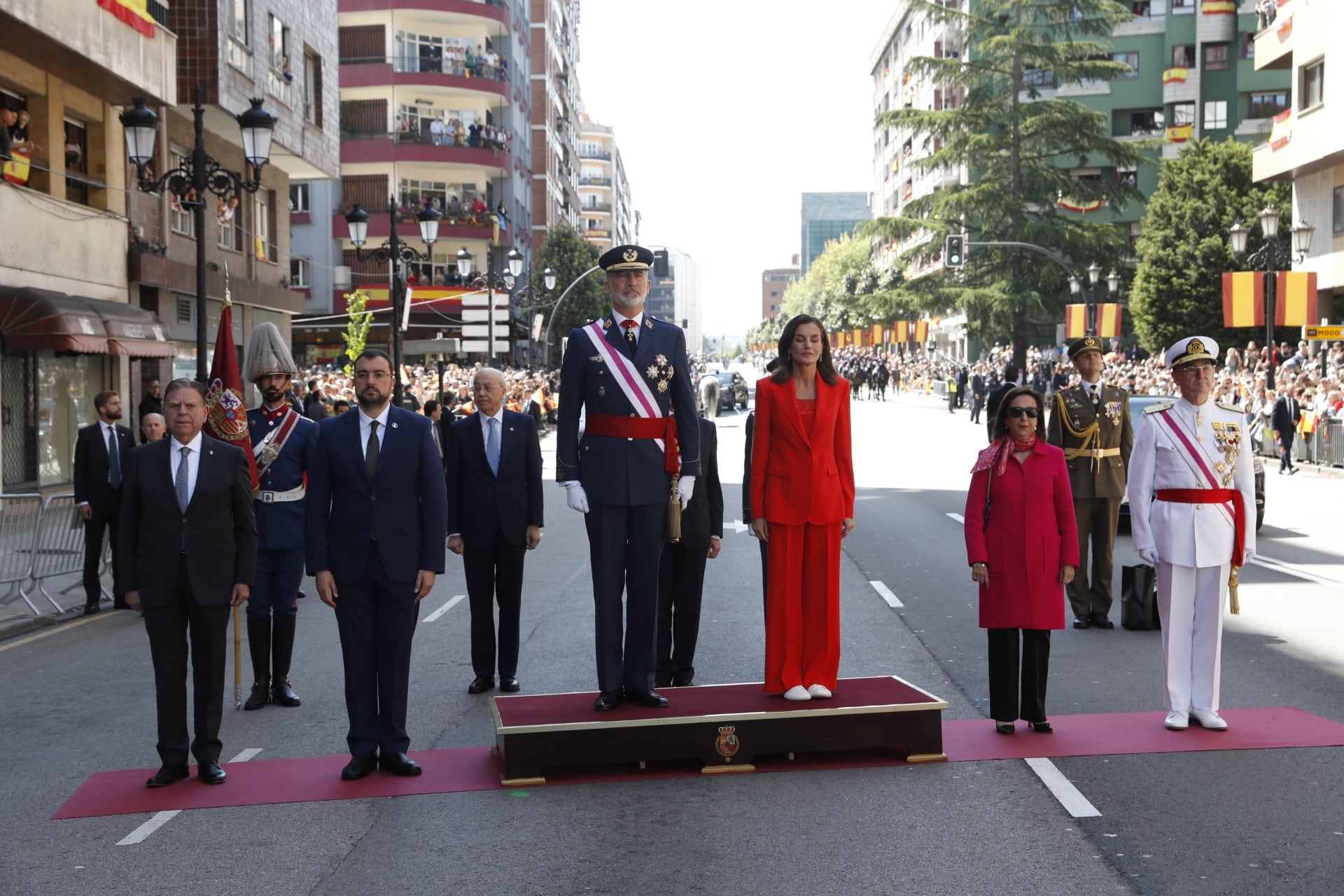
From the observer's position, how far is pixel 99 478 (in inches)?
509

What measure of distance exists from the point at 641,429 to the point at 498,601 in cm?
248

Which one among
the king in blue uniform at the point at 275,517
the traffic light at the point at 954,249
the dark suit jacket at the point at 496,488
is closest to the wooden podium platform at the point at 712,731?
the dark suit jacket at the point at 496,488

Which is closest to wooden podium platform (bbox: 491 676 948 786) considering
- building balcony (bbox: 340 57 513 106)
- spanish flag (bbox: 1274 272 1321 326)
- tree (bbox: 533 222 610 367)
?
spanish flag (bbox: 1274 272 1321 326)

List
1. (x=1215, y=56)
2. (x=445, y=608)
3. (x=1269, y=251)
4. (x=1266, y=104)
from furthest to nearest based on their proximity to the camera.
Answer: (x=1215, y=56) < (x=1266, y=104) < (x=1269, y=251) < (x=445, y=608)

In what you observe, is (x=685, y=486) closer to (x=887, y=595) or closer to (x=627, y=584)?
(x=627, y=584)

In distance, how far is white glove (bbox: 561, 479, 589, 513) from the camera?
6820 mm

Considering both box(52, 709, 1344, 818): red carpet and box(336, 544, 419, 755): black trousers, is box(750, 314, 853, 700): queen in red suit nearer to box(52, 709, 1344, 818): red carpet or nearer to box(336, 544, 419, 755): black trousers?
box(52, 709, 1344, 818): red carpet

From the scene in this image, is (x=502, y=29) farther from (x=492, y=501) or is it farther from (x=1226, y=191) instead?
(x=492, y=501)

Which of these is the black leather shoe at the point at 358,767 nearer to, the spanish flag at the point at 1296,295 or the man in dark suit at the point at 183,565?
the man in dark suit at the point at 183,565

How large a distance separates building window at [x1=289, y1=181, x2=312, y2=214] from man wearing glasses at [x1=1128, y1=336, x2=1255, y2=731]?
53.9 meters

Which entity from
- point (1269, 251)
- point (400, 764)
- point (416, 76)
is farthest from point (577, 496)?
point (416, 76)

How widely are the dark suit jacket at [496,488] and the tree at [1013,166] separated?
48.1m

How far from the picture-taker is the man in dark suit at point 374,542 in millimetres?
6824

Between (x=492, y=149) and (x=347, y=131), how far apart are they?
601 centimetres
